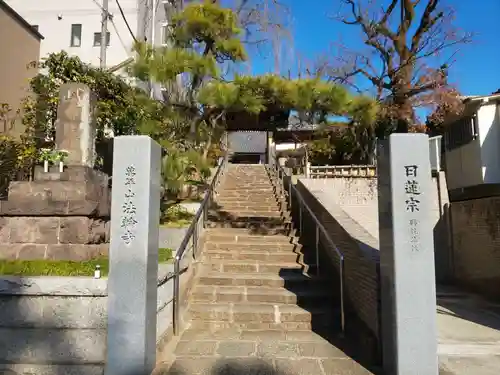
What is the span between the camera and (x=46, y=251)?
562 cm

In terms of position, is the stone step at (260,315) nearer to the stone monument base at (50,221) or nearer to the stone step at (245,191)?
the stone monument base at (50,221)

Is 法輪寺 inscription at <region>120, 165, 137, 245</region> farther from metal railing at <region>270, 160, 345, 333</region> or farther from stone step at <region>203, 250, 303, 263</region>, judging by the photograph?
stone step at <region>203, 250, 303, 263</region>

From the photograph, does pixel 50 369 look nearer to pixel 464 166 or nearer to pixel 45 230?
pixel 45 230

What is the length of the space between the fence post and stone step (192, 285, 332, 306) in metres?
1.99

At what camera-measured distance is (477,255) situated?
9891mm

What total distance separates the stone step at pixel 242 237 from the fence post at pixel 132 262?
13.6 ft

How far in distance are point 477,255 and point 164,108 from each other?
8.37 m

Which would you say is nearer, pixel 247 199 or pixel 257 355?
pixel 257 355

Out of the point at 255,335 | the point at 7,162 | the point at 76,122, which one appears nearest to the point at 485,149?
the point at 255,335

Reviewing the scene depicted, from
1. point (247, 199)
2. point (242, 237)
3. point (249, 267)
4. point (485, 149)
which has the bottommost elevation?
point (249, 267)

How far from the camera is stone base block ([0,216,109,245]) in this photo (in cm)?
569

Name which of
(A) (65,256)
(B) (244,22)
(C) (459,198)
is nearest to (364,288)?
(A) (65,256)

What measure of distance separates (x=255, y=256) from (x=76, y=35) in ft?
57.1

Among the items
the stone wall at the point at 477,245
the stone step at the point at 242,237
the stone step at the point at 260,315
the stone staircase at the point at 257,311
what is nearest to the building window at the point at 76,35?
the stone staircase at the point at 257,311
